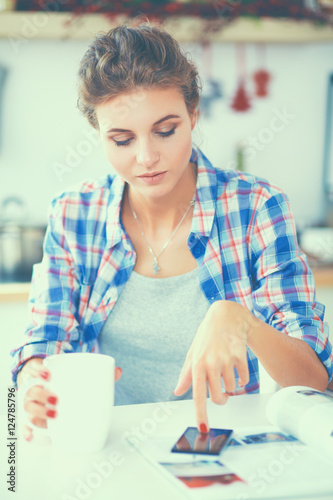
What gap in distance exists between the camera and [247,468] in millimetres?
638

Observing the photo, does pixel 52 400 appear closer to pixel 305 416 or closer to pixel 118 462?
pixel 118 462

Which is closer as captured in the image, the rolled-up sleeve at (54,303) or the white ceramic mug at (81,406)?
the white ceramic mug at (81,406)

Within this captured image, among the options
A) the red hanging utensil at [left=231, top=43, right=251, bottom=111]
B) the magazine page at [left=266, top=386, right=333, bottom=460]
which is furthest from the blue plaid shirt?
the red hanging utensil at [left=231, top=43, right=251, bottom=111]

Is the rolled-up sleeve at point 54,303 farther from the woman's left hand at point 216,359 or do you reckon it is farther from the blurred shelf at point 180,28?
the blurred shelf at point 180,28

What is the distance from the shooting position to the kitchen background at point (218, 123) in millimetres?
2414

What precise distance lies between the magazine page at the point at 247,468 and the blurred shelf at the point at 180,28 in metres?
1.86

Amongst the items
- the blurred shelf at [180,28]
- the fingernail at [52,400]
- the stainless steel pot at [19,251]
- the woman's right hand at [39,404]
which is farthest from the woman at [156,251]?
the blurred shelf at [180,28]

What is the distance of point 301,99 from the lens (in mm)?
2643

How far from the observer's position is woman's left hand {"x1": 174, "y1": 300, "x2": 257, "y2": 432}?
0.73m

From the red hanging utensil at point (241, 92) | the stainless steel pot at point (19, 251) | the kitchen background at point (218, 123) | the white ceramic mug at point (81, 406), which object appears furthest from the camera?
the red hanging utensil at point (241, 92)

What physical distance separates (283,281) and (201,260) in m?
0.19

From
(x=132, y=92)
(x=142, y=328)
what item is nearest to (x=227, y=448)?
(x=142, y=328)

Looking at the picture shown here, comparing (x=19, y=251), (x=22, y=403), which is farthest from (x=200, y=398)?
(x=19, y=251)

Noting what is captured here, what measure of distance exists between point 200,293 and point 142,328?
0.14m
